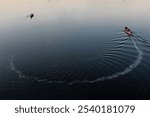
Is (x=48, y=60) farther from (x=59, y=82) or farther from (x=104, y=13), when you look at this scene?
(x=104, y=13)

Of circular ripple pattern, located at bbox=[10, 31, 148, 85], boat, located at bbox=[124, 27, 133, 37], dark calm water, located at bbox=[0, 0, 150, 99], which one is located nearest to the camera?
dark calm water, located at bbox=[0, 0, 150, 99]

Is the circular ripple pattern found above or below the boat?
below

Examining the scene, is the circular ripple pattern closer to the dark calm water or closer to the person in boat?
the dark calm water

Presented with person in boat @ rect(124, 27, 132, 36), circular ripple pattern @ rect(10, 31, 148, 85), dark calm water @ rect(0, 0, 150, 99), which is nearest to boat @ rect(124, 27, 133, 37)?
person in boat @ rect(124, 27, 132, 36)

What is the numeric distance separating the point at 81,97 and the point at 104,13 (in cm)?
2552

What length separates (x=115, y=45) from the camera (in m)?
32.6

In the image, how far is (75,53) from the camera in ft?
102

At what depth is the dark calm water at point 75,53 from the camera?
957 inches

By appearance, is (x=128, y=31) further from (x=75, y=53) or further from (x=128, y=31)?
(x=75, y=53)

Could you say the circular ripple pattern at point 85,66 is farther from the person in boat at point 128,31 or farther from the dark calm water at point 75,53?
the person in boat at point 128,31

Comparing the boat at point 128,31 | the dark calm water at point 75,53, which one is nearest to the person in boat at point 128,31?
the boat at point 128,31

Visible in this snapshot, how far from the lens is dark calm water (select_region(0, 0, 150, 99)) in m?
24.3

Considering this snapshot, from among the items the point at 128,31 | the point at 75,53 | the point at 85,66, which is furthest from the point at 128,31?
the point at 85,66

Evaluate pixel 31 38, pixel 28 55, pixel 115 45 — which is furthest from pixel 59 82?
pixel 31 38
